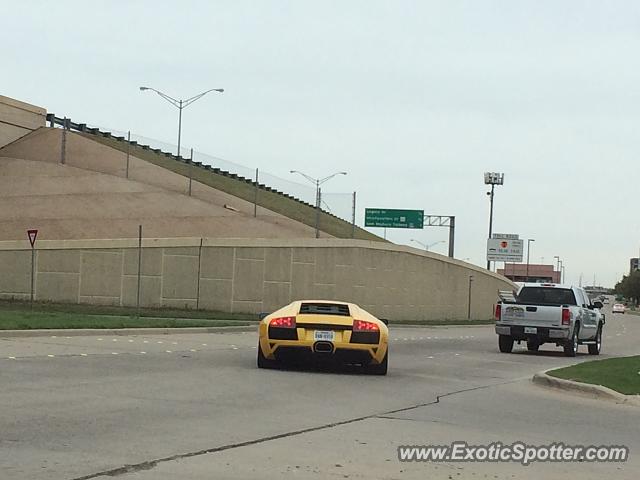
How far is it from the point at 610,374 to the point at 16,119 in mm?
49903

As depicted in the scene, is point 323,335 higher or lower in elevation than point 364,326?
lower

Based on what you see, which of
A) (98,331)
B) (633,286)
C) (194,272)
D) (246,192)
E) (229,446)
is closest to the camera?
(229,446)

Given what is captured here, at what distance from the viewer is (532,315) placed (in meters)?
24.0

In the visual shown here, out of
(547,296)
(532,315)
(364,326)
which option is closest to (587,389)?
(364,326)

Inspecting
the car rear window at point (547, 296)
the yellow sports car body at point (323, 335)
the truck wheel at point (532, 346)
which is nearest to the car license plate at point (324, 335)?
the yellow sports car body at point (323, 335)

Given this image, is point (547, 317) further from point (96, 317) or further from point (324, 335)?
point (96, 317)

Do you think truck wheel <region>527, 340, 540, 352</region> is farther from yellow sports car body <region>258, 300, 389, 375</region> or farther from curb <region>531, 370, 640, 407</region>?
yellow sports car body <region>258, 300, 389, 375</region>

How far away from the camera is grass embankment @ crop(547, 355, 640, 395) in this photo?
14273 millimetres

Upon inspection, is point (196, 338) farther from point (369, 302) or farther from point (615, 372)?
point (369, 302)

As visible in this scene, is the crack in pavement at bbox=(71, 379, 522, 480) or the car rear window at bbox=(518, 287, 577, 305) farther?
the car rear window at bbox=(518, 287, 577, 305)

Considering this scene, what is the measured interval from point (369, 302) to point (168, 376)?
32.6 m

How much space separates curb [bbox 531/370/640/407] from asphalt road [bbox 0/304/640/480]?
257 millimetres

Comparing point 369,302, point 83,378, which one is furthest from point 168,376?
point 369,302

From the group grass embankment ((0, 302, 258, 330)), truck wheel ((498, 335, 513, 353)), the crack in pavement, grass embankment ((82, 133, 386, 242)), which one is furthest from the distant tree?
the crack in pavement
